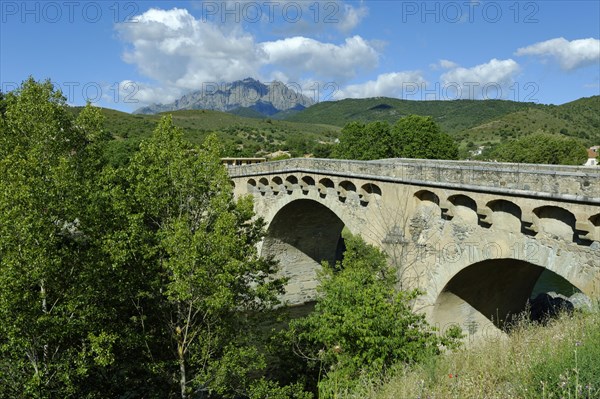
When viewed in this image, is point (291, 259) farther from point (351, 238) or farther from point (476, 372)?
point (476, 372)

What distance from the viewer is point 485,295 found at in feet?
42.1

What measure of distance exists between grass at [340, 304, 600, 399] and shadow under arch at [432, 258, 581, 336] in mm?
4942

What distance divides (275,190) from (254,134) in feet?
290

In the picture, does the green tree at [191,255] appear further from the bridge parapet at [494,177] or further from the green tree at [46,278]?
the bridge parapet at [494,177]

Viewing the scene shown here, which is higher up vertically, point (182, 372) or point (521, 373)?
point (521, 373)

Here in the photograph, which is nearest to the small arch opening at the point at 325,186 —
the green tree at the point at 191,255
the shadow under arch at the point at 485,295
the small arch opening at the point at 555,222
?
the green tree at the point at 191,255

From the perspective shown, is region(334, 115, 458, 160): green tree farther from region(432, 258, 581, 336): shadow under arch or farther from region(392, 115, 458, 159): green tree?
region(432, 258, 581, 336): shadow under arch

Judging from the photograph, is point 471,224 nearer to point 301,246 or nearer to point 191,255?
point 191,255

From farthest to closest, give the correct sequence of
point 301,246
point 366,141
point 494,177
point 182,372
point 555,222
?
point 366,141 → point 301,246 → point 182,372 → point 494,177 → point 555,222

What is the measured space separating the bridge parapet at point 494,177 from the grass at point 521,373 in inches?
107

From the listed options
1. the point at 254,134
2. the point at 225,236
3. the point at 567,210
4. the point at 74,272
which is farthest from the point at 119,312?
the point at 254,134

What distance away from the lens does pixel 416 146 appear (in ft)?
133

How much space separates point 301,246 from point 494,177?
1739cm

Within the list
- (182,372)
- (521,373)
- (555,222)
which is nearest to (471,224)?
(555,222)
